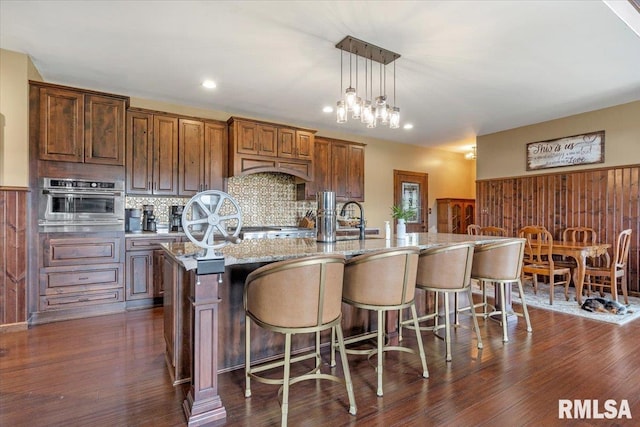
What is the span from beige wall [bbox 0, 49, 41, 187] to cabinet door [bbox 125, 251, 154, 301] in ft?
4.12

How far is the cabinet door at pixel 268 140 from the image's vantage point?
15.9 ft

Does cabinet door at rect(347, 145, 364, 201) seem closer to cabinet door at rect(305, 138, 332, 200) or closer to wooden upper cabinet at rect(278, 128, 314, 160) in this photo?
cabinet door at rect(305, 138, 332, 200)

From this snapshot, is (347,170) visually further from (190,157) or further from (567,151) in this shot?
(567,151)

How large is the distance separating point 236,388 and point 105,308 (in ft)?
8.10

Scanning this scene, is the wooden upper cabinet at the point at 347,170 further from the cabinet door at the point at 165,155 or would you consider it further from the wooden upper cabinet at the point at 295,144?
the cabinet door at the point at 165,155

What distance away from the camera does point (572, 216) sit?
5219 millimetres

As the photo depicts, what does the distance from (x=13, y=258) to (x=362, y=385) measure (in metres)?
3.45

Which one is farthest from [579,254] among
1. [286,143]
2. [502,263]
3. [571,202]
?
[286,143]

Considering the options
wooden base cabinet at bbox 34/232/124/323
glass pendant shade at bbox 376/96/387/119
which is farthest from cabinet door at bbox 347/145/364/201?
wooden base cabinet at bbox 34/232/124/323

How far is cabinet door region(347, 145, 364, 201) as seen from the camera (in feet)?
19.7

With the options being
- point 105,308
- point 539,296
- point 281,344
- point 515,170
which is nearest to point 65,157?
point 105,308

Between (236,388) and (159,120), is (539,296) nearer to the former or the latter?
(236,388)

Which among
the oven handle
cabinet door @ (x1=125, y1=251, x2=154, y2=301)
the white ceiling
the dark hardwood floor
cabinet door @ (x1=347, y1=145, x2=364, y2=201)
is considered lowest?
the dark hardwood floor

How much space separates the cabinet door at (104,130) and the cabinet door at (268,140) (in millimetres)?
1745
